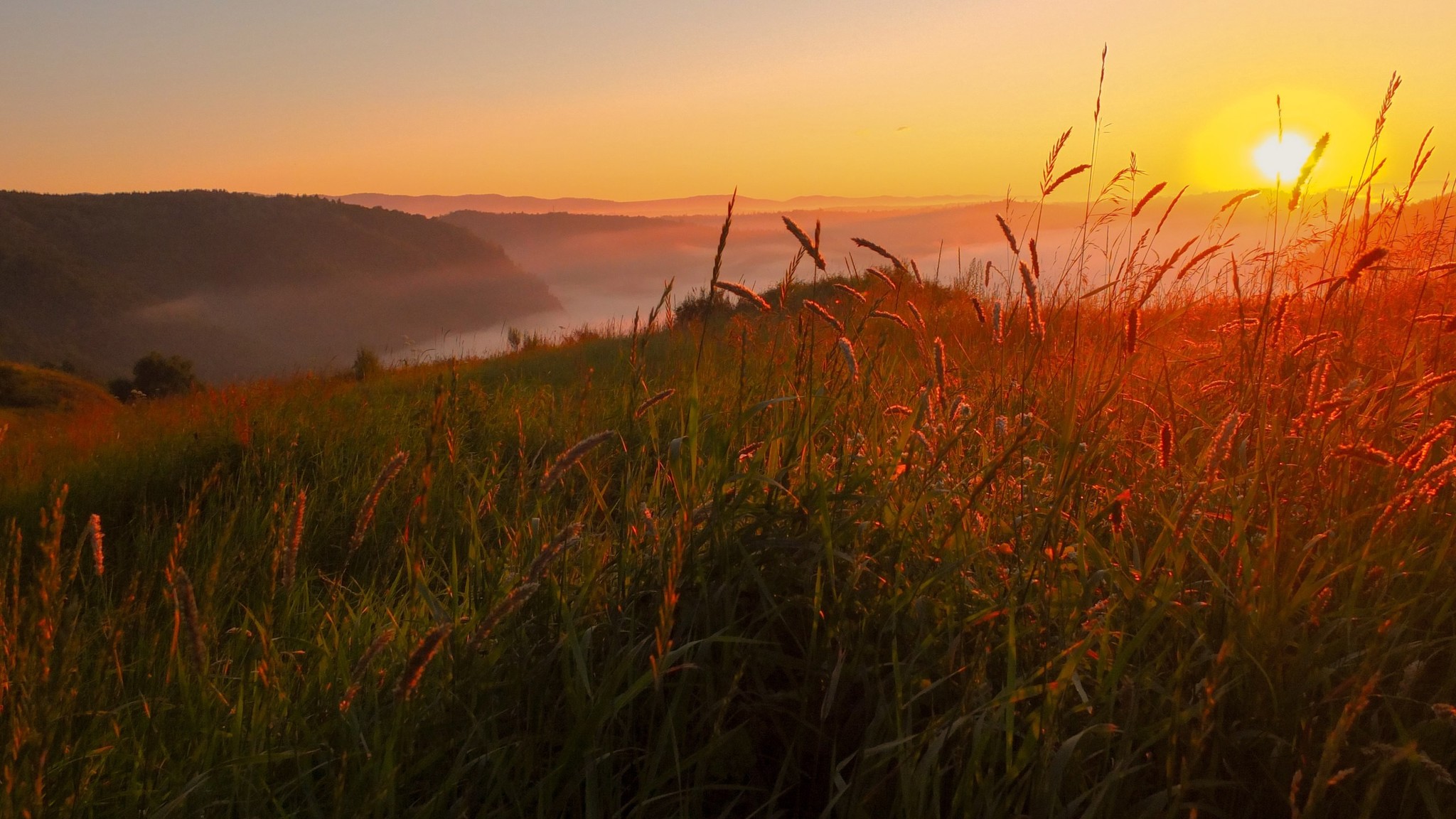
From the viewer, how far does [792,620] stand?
171 centimetres

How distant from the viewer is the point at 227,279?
5650 inches

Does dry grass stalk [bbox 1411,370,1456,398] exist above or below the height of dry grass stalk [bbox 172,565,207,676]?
above

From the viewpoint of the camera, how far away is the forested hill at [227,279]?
11181cm

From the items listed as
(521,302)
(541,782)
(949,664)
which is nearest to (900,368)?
(949,664)

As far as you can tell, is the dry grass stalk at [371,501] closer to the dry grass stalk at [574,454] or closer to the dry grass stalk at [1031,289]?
the dry grass stalk at [574,454]

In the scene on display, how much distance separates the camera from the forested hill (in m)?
112

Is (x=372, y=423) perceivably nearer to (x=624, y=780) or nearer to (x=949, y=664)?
(x=624, y=780)

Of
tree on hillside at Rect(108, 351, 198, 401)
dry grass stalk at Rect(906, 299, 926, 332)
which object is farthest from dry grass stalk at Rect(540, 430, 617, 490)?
tree on hillside at Rect(108, 351, 198, 401)

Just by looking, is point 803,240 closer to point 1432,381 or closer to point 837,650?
point 837,650

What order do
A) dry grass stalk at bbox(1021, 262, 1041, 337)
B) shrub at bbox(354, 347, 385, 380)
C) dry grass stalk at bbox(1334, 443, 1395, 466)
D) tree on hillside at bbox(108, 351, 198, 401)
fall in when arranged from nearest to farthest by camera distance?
1. dry grass stalk at bbox(1334, 443, 1395, 466)
2. dry grass stalk at bbox(1021, 262, 1041, 337)
3. shrub at bbox(354, 347, 385, 380)
4. tree on hillside at bbox(108, 351, 198, 401)

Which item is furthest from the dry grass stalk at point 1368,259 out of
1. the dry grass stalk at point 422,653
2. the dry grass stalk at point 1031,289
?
the dry grass stalk at point 422,653

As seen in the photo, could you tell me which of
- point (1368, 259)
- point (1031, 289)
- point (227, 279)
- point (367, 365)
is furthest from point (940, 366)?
point (227, 279)

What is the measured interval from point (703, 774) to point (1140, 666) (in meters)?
0.88

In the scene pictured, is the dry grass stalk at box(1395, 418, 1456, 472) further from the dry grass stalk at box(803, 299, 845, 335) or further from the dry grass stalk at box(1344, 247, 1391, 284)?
the dry grass stalk at box(803, 299, 845, 335)
